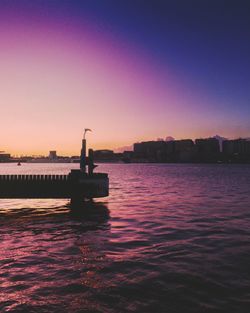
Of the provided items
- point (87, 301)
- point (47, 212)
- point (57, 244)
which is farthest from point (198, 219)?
point (87, 301)

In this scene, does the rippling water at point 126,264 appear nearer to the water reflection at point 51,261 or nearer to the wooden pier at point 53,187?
the water reflection at point 51,261

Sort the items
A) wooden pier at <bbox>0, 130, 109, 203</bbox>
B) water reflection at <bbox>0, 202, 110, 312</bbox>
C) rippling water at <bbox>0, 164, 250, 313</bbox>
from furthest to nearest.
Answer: wooden pier at <bbox>0, 130, 109, 203</bbox>, water reflection at <bbox>0, 202, 110, 312</bbox>, rippling water at <bbox>0, 164, 250, 313</bbox>

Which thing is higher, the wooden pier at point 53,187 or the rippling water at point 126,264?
the wooden pier at point 53,187

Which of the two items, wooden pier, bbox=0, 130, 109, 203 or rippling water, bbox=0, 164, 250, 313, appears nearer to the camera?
rippling water, bbox=0, 164, 250, 313

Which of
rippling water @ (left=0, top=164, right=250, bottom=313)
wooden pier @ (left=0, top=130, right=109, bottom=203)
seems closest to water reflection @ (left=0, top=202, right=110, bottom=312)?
rippling water @ (left=0, top=164, right=250, bottom=313)

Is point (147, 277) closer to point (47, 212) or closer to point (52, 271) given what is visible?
point (52, 271)

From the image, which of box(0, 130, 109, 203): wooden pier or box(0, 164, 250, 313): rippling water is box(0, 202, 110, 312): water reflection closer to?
box(0, 164, 250, 313): rippling water

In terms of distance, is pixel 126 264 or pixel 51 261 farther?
pixel 51 261

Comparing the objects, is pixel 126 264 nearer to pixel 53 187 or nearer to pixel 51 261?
pixel 51 261

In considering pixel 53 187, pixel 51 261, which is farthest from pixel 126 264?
pixel 53 187

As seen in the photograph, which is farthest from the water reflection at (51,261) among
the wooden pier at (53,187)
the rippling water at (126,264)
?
the wooden pier at (53,187)

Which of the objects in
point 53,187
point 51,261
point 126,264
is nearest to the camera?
point 126,264

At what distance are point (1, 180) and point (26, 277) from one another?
20.1 metres

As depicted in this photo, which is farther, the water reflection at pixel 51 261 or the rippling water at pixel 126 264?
the water reflection at pixel 51 261
